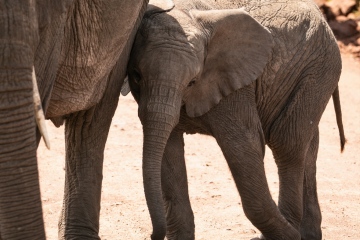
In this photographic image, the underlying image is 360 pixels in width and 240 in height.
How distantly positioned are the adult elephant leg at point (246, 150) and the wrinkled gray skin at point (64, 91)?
0.68m

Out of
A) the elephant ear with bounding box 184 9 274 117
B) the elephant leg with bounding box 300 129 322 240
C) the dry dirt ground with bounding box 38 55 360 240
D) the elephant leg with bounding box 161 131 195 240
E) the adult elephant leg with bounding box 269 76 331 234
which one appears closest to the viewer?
the elephant ear with bounding box 184 9 274 117

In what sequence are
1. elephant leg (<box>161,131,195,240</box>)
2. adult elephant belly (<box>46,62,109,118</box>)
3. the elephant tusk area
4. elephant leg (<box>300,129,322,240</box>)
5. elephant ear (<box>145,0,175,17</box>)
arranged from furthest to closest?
elephant leg (<box>300,129,322,240</box>) < elephant leg (<box>161,131,195,240</box>) < elephant ear (<box>145,0,175,17</box>) < adult elephant belly (<box>46,62,109,118</box>) < the elephant tusk area

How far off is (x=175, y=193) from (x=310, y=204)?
91 centimetres

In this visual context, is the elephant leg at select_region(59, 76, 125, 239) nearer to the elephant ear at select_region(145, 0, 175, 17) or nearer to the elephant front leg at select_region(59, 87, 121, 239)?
the elephant front leg at select_region(59, 87, 121, 239)

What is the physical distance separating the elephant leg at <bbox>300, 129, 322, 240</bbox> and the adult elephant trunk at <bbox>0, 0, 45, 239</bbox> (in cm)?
259

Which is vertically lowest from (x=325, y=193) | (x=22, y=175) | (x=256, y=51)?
(x=325, y=193)

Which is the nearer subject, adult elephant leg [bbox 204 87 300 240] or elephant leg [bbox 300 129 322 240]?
adult elephant leg [bbox 204 87 300 240]

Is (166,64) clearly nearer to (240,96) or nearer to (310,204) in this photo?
(240,96)

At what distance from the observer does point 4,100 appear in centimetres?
333

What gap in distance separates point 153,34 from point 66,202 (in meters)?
0.84

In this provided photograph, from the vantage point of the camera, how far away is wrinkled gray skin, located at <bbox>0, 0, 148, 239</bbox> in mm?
3348

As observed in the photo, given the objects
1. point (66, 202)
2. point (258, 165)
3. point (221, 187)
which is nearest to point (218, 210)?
point (221, 187)

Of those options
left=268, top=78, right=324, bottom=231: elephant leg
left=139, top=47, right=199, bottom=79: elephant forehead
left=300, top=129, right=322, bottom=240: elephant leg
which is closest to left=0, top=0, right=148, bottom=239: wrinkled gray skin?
left=139, top=47, right=199, bottom=79: elephant forehead

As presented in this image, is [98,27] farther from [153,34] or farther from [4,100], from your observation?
[4,100]
